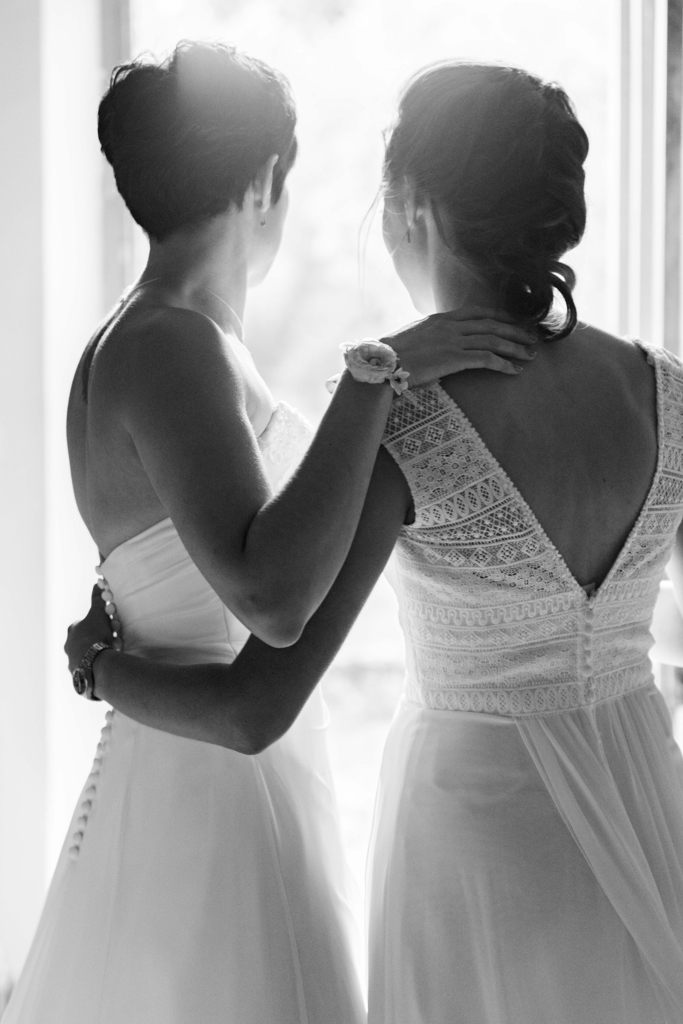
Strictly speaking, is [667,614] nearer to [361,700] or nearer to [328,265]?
[361,700]

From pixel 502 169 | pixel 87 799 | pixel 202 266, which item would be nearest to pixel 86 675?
pixel 87 799

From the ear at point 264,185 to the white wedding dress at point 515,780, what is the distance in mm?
415

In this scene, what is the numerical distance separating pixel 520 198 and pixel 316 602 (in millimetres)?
462

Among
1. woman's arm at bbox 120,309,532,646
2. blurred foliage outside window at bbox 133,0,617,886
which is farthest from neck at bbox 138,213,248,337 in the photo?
blurred foliage outside window at bbox 133,0,617,886

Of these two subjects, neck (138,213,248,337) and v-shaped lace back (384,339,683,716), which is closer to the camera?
v-shaped lace back (384,339,683,716)

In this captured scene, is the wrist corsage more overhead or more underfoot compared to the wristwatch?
more overhead

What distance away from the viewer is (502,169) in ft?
3.14

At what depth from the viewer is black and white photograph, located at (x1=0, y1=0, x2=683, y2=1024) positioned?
958 millimetres

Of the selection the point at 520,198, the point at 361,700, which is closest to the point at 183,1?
the point at 520,198

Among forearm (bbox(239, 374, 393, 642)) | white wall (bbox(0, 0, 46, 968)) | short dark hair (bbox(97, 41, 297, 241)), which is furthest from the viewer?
white wall (bbox(0, 0, 46, 968))

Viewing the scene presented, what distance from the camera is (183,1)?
194 centimetres

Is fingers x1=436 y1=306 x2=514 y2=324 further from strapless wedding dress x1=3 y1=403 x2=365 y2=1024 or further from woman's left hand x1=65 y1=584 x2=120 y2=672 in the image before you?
woman's left hand x1=65 y1=584 x2=120 y2=672

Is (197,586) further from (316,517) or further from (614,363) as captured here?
(614,363)

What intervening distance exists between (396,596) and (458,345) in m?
0.36
